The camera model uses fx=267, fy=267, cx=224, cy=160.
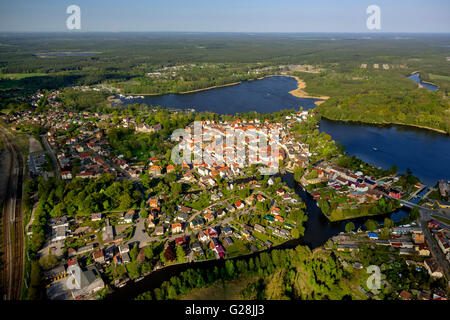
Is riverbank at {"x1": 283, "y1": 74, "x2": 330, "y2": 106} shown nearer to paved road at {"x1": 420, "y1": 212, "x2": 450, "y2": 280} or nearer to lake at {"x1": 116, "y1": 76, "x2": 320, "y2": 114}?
lake at {"x1": 116, "y1": 76, "x2": 320, "y2": 114}

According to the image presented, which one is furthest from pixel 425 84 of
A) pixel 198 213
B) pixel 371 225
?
pixel 198 213

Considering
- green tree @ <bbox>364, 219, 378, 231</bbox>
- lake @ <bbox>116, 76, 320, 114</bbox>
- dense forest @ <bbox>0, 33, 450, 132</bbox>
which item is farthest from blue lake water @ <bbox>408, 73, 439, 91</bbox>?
green tree @ <bbox>364, 219, 378, 231</bbox>

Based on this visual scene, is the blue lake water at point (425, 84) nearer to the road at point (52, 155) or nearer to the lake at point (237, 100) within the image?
the lake at point (237, 100)

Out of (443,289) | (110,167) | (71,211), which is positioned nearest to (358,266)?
(443,289)

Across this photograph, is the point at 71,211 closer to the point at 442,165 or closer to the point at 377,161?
the point at 377,161

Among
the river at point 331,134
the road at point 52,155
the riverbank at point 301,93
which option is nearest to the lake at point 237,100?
the river at point 331,134
